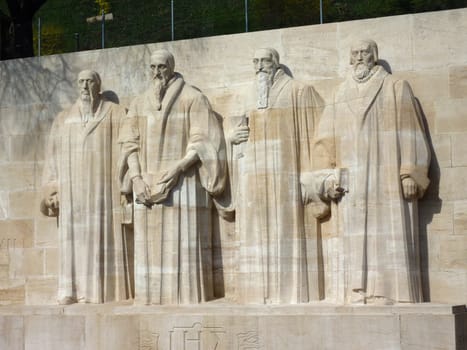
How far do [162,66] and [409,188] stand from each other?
3.83 m

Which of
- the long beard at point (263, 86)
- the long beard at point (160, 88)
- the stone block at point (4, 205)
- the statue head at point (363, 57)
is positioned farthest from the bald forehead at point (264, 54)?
the stone block at point (4, 205)

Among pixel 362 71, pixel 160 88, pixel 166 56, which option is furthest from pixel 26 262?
pixel 362 71

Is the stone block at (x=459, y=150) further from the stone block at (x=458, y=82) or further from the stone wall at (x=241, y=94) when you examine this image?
the stone block at (x=458, y=82)

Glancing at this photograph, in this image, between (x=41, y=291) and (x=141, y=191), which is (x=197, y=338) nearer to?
(x=141, y=191)

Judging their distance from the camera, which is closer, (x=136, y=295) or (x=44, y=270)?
(x=136, y=295)

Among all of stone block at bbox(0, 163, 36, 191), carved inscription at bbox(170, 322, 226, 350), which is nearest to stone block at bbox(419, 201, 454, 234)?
carved inscription at bbox(170, 322, 226, 350)

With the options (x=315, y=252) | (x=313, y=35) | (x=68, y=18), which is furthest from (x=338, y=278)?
(x=68, y=18)

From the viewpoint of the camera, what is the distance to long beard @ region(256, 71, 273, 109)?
54.6 ft

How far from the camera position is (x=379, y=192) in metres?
15.8

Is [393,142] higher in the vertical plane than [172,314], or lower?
higher

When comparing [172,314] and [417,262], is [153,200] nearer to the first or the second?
[172,314]

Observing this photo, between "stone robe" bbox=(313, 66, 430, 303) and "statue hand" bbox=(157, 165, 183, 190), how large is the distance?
216 cm

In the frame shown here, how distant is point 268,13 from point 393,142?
800cm

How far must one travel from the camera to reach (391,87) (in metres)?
16.0
